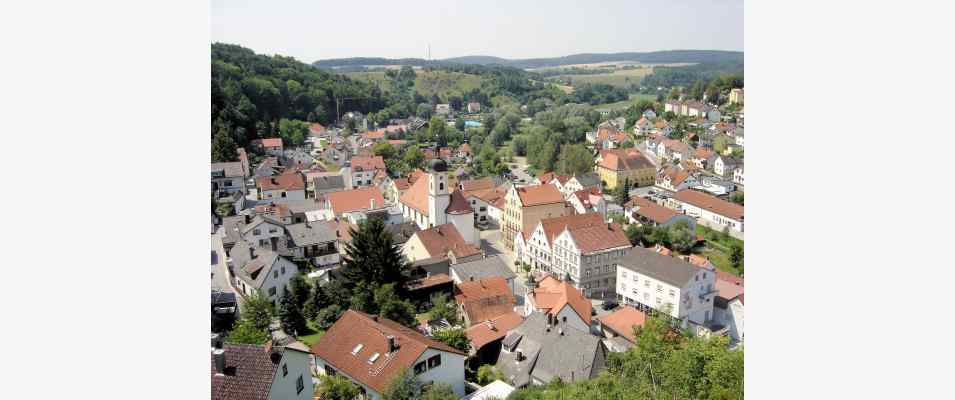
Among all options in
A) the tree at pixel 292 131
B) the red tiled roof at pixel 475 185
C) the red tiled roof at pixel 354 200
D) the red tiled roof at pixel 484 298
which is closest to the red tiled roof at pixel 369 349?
the red tiled roof at pixel 484 298

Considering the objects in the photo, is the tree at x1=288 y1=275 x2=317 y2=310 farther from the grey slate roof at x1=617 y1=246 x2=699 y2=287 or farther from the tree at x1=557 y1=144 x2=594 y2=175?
the tree at x1=557 y1=144 x2=594 y2=175

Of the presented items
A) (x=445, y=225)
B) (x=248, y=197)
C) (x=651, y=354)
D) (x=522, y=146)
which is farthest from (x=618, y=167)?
(x=651, y=354)

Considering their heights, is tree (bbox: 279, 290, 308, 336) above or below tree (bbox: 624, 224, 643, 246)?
below

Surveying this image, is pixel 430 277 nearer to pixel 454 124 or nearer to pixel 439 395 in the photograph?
pixel 439 395

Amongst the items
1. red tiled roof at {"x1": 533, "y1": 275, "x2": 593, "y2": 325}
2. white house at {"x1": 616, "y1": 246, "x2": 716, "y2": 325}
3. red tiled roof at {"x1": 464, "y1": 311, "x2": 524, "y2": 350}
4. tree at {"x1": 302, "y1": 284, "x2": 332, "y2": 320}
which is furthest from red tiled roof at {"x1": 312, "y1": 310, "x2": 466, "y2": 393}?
white house at {"x1": 616, "y1": 246, "x2": 716, "y2": 325}

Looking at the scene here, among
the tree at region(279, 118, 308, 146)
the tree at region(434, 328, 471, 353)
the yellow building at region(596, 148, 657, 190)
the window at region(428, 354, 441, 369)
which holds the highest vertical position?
the tree at region(279, 118, 308, 146)

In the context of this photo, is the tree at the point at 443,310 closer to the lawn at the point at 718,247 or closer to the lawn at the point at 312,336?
the lawn at the point at 312,336

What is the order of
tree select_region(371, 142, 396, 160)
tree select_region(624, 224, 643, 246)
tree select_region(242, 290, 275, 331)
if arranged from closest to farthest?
tree select_region(242, 290, 275, 331) < tree select_region(624, 224, 643, 246) < tree select_region(371, 142, 396, 160)
